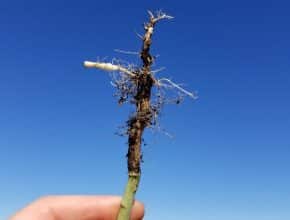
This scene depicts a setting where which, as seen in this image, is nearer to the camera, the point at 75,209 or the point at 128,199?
the point at 75,209

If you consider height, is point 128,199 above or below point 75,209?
above

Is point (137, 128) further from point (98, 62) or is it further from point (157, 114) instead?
point (98, 62)

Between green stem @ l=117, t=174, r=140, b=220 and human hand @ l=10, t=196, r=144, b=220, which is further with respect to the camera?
green stem @ l=117, t=174, r=140, b=220

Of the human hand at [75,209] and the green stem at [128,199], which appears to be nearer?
the human hand at [75,209]

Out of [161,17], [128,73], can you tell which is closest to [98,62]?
[128,73]
